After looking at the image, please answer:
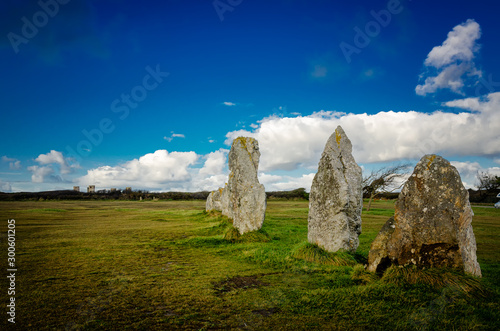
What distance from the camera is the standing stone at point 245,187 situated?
12.8m

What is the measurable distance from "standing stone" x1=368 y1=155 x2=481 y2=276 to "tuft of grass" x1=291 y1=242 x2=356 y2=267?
1.37 m

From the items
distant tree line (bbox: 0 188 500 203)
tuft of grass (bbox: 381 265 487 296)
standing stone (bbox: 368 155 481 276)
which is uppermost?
standing stone (bbox: 368 155 481 276)

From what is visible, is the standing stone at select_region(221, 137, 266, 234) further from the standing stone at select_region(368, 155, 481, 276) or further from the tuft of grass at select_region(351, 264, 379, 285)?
the standing stone at select_region(368, 155, 481, 276)

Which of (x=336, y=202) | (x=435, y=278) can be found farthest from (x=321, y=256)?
(x=435, y=278)

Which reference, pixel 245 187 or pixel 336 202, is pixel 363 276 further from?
pixel 245 187

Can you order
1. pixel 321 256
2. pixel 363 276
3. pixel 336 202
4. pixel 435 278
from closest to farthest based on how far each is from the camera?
1. pixel 435 278
2. pixel 363 276
3. pixel 321 256
4. pixel 336 202

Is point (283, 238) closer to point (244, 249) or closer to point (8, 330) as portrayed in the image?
point (244, 249)

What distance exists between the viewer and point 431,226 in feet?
20.4

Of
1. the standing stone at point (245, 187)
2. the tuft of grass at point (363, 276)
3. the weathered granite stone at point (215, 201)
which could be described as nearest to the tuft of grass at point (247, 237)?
the standing stone at point (245, 187)

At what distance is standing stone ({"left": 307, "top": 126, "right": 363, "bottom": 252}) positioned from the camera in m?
8.62

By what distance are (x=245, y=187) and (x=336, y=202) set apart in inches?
214

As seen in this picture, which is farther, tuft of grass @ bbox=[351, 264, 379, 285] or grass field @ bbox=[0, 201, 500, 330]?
tuft of grass @ bbox=[351, 264, 379, 285]

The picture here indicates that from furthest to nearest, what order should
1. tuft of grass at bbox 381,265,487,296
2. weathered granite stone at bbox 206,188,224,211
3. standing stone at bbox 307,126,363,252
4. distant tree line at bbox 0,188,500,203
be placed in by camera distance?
distant tree line at bbox 0,188,500,203 < weathered granite stone at bbox 206,188,224,211 < standing stone at bbox 307,126,363,252 < tuft of grass at bbox 381,265,487,296

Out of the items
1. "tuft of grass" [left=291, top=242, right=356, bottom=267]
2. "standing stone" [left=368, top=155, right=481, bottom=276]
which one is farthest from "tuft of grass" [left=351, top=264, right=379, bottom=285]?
"tuft of grass" [left=291, top=242, right=356, bottom=267]
